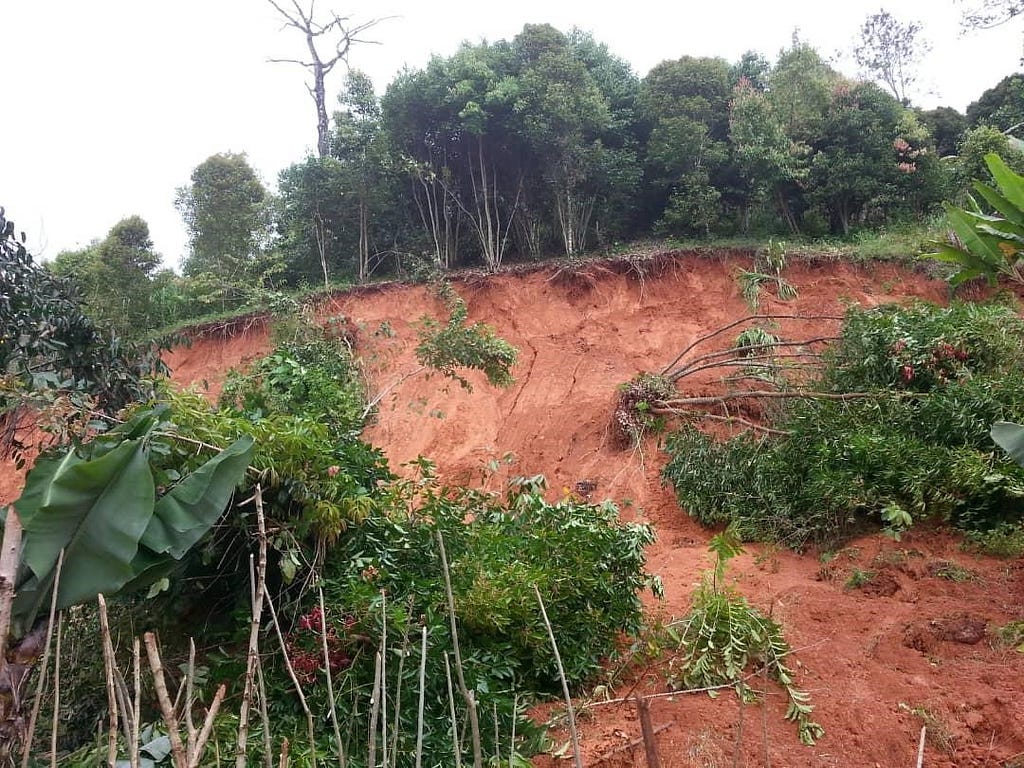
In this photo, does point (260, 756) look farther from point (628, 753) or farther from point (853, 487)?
point (853, 487)

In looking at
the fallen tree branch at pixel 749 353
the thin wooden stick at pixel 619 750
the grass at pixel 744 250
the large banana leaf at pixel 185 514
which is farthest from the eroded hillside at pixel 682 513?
the large banana leaf at pixel 185 514

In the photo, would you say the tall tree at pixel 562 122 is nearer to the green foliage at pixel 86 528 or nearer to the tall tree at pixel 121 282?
the tall tree at pixel 121 282

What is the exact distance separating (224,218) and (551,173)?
8.40 meters

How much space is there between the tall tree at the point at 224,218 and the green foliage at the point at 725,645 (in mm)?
14457

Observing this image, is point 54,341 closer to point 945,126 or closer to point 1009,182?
point 1009,182

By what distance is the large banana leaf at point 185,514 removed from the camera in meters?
3.57

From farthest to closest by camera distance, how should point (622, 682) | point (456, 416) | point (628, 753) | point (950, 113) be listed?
point (950, 113) < point (456, 416) < point (622, 682) < point (628, 753)

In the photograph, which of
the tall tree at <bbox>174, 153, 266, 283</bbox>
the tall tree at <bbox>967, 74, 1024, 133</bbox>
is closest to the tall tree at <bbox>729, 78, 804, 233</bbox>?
the tall tree at <bbox>967, 74, 1024, 133</bbox>

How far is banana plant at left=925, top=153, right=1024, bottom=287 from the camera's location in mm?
4422

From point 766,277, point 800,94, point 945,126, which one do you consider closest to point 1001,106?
point 945,126

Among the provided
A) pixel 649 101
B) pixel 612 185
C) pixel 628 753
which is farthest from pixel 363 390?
pixel 649 101

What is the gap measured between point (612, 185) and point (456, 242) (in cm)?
387

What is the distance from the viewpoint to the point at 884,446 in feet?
23.9

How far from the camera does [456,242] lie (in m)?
17.0
